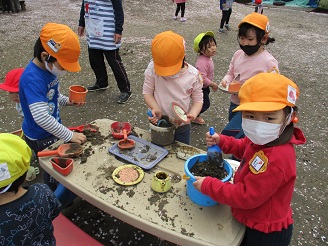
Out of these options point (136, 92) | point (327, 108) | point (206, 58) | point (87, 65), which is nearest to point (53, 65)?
point (206, 58)

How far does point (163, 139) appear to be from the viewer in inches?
82.9

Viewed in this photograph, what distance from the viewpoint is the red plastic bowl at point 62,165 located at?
1819 mm

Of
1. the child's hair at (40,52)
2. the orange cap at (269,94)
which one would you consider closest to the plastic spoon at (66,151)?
the child's hair at (40,52)

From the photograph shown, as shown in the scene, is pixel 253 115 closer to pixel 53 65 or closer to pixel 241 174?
pixel 241 174

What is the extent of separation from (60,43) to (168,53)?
29.6 inches

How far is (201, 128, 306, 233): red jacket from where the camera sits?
1.35 m

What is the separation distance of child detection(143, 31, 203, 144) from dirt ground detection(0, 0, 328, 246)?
3.29 feet

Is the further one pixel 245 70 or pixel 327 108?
pixel 327 108

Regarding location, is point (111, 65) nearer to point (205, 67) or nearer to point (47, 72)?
point (205, 67)

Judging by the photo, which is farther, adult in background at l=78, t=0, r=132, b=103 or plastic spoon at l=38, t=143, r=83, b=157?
adult in background at l=78, t=0, r=132, b=103

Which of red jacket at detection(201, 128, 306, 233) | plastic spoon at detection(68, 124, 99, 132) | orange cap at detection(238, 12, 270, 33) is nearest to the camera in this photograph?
red jacket at detection(201, 128, 306, 233)

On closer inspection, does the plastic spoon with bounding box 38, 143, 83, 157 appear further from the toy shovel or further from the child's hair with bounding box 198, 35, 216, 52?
the child's hair with bounding box 198, 35, 216, 52

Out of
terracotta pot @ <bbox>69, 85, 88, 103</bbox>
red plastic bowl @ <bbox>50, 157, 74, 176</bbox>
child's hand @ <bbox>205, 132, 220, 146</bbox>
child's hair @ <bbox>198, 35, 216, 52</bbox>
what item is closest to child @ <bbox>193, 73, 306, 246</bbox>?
child's hand @ <bbox>205, 132, 220, 146</bbox>

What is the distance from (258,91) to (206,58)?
214 centimetres
